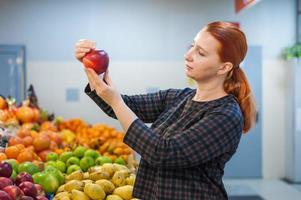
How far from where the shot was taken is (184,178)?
1495mm

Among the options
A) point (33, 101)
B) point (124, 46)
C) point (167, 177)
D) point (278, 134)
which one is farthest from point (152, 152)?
point (278, 134)

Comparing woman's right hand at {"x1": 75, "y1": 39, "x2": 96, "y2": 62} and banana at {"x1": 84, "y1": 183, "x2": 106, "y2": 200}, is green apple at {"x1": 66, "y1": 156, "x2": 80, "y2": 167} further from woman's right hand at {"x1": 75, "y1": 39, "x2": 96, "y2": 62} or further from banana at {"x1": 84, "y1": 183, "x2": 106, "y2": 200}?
woman's right hand at {"x1": 75, "y1": 39, "x2": 96, "y2": 62}

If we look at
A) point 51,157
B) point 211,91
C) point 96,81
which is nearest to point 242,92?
point 211,91

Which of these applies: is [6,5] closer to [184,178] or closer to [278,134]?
[278,134]

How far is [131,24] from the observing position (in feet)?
22.0

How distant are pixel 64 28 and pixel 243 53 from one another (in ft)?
17.8

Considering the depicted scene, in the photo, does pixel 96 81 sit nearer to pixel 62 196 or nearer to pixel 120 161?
pixel 62 196

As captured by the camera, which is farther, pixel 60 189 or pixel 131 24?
pixel 131 24

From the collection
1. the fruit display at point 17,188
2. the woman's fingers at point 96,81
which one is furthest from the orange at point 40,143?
the woman's fingers at point 96,81

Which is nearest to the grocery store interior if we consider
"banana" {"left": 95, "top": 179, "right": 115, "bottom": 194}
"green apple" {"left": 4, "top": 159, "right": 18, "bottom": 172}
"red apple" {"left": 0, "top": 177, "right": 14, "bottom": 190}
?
"green apple" {"left": 4, "top": 159, "right": 18, "bottom": 172}

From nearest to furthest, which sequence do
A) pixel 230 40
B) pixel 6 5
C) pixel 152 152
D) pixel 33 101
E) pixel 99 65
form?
pixel 152 152 → pixel 230 40 → pixel 99 65 → pixel 33 101 → pixel 6 5

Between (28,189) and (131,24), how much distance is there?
16.9 ft

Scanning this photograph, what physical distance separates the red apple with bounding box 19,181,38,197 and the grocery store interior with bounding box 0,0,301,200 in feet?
16.2

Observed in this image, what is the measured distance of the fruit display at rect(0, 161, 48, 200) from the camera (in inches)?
64.4
